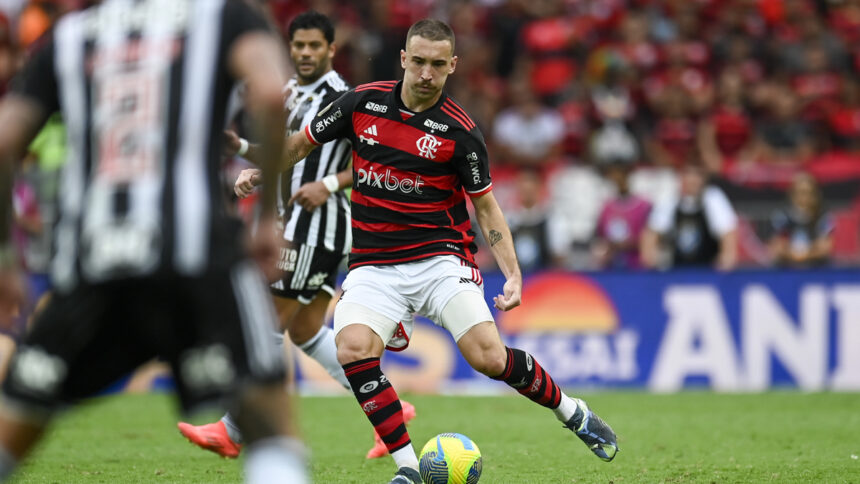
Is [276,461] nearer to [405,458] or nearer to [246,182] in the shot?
[405,458]

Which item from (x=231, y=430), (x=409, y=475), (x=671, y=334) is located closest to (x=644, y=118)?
(x=671, y=334)

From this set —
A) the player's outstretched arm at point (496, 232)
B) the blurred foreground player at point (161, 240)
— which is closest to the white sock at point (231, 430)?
the player's outstretched arm at point (496, 232)

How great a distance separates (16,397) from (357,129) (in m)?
3.37

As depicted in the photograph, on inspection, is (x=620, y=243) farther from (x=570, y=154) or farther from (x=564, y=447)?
(x=564, y=447)

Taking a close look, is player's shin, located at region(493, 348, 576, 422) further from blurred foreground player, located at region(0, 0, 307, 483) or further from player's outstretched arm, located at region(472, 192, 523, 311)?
blurred foreground player, located at region(0, 0, 307, 483)

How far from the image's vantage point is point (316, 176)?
Result: 25.6 ft

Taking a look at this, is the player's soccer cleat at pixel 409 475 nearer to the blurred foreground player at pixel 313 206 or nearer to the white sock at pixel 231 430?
the blurred foreground player at pixel 313 206

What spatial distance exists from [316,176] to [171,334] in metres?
4.34

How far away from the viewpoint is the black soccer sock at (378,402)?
20.3ft

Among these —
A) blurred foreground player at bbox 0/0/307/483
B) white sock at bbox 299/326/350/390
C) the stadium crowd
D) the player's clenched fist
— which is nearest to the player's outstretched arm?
the player's clenched fist

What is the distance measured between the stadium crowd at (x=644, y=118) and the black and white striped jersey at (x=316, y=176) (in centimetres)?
598

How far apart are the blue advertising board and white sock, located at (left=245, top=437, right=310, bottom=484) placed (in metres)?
9.41

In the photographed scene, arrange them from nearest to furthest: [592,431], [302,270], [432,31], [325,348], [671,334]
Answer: [432,31] < [592,431] < [302,270] < [325,348] < [671,334]

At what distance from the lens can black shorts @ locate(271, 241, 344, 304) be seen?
7891 millimetres
